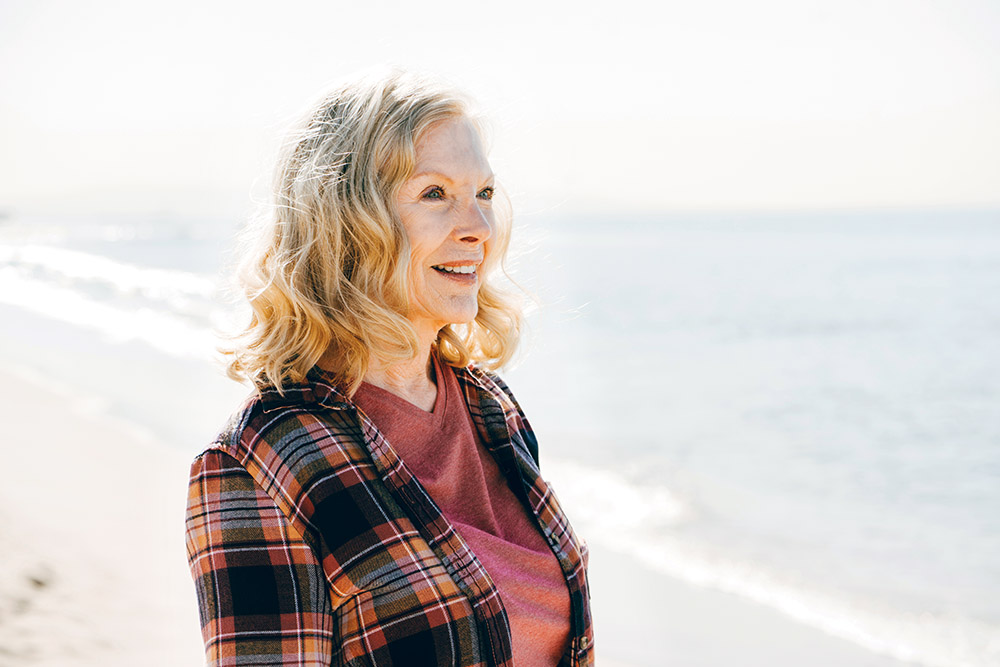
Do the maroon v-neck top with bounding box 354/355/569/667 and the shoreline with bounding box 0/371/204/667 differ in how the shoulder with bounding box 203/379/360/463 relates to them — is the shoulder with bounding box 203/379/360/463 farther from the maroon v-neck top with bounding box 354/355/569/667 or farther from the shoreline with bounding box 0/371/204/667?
the shoreline with bounding box 0/371/204/667

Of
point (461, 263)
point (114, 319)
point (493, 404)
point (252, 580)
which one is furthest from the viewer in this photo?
point (114, 319)

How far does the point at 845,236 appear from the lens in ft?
131

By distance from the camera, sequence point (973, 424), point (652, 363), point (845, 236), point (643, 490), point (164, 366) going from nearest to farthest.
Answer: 1. point (643, 490)
2. point (973, 424)
3. point (164, 366)
4. point (652, 363)
5. point (845, 236)

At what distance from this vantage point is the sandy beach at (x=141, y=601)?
4.41 metres

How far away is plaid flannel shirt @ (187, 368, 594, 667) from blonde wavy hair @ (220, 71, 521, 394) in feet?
0.43

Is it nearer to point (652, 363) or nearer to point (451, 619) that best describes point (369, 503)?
point (451, 619)

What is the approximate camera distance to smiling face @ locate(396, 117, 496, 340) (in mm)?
1712

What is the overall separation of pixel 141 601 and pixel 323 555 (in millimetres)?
3996

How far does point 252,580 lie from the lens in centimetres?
139

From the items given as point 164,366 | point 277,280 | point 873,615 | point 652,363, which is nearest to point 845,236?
point 652,363

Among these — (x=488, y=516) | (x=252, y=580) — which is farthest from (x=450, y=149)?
(x=252, y=580)

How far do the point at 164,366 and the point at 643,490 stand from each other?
6790mm

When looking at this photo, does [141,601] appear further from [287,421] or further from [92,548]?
[287,421]

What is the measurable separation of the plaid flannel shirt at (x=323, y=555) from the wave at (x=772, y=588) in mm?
4163
